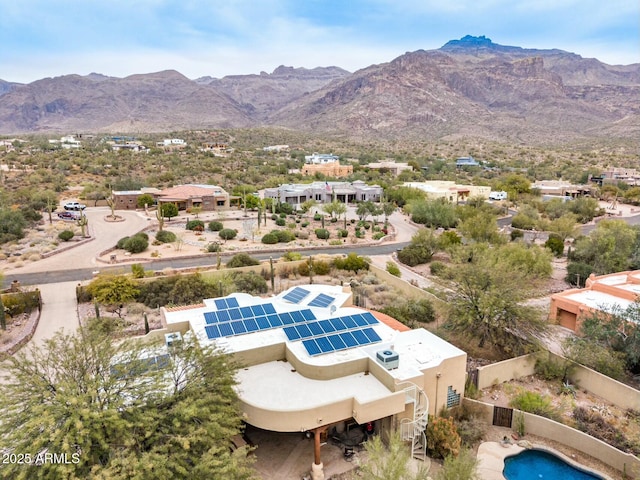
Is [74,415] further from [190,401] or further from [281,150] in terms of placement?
[281,150]

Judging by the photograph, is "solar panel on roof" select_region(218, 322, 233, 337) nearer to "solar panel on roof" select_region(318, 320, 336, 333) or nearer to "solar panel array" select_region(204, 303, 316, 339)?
"solar panel array" select_region(204, 303, 316, 339)

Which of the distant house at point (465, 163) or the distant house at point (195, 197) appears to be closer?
the distant house at point (195, 197)

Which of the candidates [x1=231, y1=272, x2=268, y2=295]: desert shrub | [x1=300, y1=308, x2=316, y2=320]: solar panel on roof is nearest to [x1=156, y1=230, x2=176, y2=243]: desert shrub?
[x1=231, y1=272, x2=268, y2=295]: desert shrub

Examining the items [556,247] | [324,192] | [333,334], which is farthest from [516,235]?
[333,334]

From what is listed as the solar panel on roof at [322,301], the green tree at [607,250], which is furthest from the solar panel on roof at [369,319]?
the green tree at [607,250]

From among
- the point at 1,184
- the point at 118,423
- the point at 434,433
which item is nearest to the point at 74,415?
the point at 118,423

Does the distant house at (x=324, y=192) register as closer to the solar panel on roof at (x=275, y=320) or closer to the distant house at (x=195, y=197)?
the distant house at (x=195, y=197)

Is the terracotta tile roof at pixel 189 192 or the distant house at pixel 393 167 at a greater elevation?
the distant house at pixel 393 167
